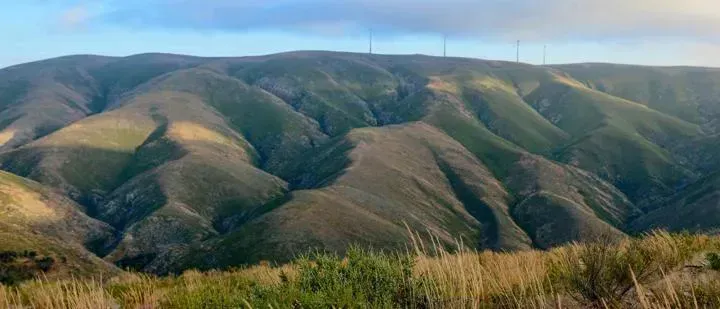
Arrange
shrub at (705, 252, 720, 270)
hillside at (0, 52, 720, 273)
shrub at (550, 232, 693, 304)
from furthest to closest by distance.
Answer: hillside at (0, 52, 720, 273) → shrub at (705, 252, 720, 270) → shrub at (550, 232, 693, 304)

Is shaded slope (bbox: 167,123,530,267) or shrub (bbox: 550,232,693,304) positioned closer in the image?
shrub (bbox: 550,232,693,304)

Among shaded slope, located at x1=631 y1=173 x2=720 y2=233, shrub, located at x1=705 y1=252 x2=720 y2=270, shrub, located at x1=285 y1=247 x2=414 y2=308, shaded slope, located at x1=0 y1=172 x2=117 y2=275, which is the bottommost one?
shaded slope, located at x1=631 y1=173 x2=720 y2=233

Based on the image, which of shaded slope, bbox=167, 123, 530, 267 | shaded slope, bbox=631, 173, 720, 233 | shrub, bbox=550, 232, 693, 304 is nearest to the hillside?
shaded slope, bbox=167, 123, 530, 267

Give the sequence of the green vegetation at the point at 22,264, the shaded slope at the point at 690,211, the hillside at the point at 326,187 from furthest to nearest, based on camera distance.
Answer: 1. the shaded slope at the point at 690,211
2. the hillside at the point at 326,187
3. the green vegetation at the point at 22,264

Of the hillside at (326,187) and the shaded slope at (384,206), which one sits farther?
the hillside at (326,187)

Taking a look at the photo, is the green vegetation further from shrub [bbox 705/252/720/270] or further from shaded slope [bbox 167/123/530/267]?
shrub [bbox 705/252/720/270]

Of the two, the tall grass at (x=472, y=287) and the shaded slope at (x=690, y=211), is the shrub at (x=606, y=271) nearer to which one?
the tall grass at (x=472, y=287)

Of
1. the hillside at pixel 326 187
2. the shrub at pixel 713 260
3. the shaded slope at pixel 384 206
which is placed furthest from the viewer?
the hillside at pixel 326 187

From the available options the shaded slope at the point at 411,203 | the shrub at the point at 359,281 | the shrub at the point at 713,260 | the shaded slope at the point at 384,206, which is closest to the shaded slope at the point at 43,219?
the shaded slope at the point at 411,203

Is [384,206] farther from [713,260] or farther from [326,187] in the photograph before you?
[713,260]

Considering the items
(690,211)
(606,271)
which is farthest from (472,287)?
(690,211)

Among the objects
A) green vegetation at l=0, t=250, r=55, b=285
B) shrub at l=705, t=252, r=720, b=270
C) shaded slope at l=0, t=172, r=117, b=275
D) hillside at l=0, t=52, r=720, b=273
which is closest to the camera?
shrub at l=705, t=252, r=720, b=270

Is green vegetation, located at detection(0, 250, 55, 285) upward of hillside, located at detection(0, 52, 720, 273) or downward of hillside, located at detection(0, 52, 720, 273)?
upward

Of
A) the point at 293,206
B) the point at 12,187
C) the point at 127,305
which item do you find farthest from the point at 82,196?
the point at 127,305
